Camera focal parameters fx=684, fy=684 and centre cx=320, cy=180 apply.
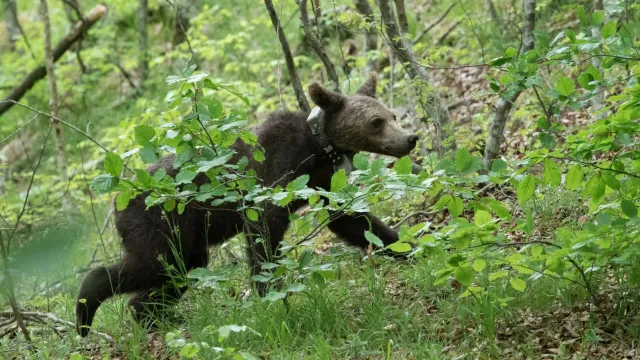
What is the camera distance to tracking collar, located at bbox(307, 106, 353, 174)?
237 inches

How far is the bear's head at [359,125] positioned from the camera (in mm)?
6070

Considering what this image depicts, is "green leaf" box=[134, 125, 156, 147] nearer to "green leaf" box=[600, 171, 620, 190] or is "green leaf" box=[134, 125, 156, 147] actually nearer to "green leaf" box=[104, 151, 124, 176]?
"green leaf" box=[104, 151, 124, 176]

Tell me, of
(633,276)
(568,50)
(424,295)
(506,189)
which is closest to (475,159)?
(568,50)

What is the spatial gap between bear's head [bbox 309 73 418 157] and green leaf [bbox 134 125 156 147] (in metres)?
2.23

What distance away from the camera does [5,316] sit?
6.24 m

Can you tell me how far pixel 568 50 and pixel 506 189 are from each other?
10.1 ft

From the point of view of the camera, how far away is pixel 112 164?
3.71m

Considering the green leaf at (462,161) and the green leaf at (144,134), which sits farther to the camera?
the green leaf at (144,134)

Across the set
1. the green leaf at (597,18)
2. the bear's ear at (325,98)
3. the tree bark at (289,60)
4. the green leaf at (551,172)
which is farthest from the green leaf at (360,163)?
the tree bark at (289,60)

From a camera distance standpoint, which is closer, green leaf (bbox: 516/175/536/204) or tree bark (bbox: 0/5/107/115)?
green leaf (bbox: 516/175/536/204)

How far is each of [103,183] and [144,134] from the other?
449 mm

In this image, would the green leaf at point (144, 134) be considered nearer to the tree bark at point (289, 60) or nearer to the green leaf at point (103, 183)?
the green leaf at point (103, 183)

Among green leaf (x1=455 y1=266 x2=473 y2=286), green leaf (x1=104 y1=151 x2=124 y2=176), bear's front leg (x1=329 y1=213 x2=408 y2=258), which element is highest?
green leaf (x1=104 y1=151 x2=124 y2=176)

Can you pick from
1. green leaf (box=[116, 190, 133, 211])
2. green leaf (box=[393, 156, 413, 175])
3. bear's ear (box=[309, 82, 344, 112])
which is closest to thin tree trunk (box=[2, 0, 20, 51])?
bear's ear (box=[309, 82, 344, 112])
